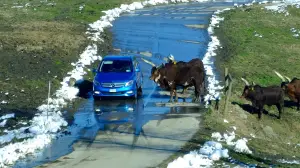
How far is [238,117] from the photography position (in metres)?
23.1

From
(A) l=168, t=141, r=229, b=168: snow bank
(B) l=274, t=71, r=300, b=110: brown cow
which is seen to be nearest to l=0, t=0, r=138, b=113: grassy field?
(A) l=168, t=141, r=229, b=168: snow bank

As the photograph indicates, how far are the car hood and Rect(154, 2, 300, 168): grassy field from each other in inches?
165

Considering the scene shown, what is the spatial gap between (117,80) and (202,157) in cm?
881

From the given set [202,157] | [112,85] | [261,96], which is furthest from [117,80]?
[202,157]

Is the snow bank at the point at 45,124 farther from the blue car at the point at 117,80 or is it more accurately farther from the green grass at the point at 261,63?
the green grass at the point at 261,63

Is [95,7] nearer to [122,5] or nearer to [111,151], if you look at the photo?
[122,5]

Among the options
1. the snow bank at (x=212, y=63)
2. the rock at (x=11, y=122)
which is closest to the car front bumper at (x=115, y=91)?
the snow bank at (x=212, y=63)

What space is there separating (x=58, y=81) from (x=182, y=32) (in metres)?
19.4

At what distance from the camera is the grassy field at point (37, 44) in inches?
1011

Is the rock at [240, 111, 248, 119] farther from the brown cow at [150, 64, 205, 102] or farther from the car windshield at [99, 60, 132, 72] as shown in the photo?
the car windshield at [99, 60, 132, 72]

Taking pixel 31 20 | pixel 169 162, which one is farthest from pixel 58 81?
pixel 31 20

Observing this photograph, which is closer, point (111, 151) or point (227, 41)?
point (111, 151)

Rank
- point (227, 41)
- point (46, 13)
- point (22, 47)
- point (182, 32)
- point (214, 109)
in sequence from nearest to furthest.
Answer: point (214, 109) → point (22, 47) → point (227, 41) → point (182, 32) → point (46, 13)

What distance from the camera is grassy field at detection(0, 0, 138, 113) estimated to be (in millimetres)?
25688
